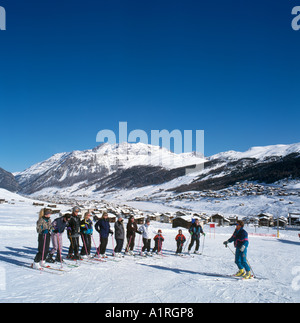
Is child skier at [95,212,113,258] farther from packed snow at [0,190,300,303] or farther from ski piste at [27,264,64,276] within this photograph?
ski piste at [27,264,64,276]

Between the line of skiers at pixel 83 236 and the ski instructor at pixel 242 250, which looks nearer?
the ski instructor at pixel 242 250

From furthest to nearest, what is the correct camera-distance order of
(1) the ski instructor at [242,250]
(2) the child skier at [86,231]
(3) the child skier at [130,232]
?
(3) the child skier at [130,232] → (2) the child skier at [86,231] → (1) the ski instructor at [242,250]

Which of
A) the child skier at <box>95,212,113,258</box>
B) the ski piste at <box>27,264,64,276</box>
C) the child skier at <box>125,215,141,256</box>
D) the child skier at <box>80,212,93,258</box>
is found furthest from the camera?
the child skier at <box>125,215,141,256</box>

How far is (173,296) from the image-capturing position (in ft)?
20.6

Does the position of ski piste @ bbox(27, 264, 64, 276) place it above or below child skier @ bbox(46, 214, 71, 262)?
below

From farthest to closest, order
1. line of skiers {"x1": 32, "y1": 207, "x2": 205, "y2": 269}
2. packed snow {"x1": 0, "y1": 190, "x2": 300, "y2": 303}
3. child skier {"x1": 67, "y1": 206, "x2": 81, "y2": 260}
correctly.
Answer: child skier {"x1": 67, "y1": 206, "x2": 81, "y2": 260}, line of skiers {"x1": 32, "y1": 207, "x2": 205, "y2": 269}, packed snow {"x1": 0, "y1": 190, "x2": 300, "y2": 303}

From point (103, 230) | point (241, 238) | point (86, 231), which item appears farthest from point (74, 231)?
point (241, 238)

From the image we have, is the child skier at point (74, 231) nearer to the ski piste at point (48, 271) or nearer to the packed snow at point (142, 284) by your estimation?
the packed snow at point (142, 284)

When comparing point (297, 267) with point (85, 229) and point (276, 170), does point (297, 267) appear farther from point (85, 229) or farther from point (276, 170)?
point (276, 170)

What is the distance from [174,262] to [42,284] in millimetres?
5755

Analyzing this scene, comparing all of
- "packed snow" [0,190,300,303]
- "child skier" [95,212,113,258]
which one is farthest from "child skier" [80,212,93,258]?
"packed snow" [0,190,300,303]

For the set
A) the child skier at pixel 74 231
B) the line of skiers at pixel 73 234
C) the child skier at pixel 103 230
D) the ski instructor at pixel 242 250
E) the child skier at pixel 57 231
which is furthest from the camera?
Answer: the child skier at pixel 103 230

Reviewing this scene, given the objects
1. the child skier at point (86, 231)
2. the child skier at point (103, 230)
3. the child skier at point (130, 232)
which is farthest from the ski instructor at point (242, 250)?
the child skier at point (86, 231)
